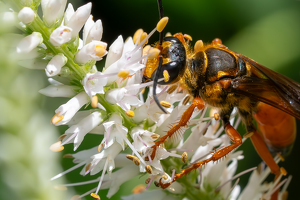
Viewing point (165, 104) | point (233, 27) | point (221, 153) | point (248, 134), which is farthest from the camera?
point (233, 27)

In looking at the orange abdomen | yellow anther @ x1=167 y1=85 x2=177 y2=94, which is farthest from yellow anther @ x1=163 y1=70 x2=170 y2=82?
the orange abdomen

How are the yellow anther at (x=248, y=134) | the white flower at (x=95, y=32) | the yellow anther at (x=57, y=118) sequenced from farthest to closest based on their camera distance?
the yellow anther at (x=248, y=134) → the white flower at (x=95, y=32) → the yellow anther at (x=57, y=118)

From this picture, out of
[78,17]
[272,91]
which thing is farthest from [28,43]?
[272,91]

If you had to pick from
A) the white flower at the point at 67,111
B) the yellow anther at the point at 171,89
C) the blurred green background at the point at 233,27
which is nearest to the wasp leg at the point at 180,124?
the yellow anther at the point at 171,89

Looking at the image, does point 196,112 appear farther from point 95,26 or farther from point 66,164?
point 66,164

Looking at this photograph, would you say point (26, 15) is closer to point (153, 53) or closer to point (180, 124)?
point (153, 53)

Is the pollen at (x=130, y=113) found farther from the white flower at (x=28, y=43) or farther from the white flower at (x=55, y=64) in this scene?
the white flower at (x=28, y=43)
